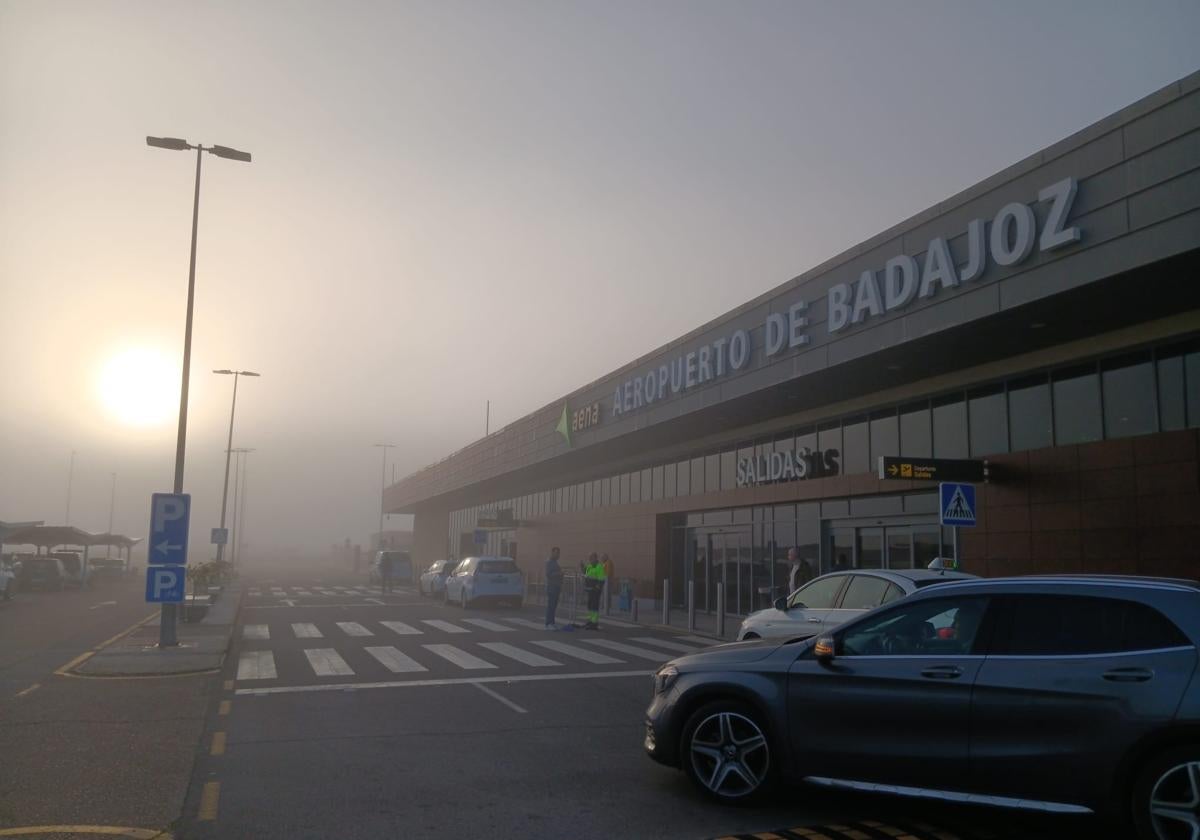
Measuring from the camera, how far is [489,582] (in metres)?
30.4

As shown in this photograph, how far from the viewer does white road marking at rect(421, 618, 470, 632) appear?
2172 centimetres

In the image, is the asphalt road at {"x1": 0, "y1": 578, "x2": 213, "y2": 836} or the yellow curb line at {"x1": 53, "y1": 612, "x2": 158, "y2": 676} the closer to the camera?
the asphalt road at {"x1": 0, "y1": 578, "x2": 213, "y2": 836}

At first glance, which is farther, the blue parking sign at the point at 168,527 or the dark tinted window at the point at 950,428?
the dark tinted window at the point at 950,428

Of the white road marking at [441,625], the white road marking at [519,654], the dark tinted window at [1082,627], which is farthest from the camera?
the white road marking at [441,625]

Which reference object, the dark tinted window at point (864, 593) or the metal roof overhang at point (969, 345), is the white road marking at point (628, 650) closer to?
the dark tinted window at point (864, 593)

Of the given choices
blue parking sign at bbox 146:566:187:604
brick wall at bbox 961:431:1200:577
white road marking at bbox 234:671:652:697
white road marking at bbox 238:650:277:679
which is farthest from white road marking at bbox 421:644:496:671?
brick wall at bbox 961:431:1200:577

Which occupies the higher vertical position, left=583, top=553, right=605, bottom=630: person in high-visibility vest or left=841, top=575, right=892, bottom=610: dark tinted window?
left=841, top=575, right=892, bottom=610: dark tinted window

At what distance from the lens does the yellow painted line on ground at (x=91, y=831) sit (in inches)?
242

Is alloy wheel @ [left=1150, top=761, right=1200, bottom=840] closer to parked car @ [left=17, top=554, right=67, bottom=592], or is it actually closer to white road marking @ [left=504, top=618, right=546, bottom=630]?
white road marking @ [left=504, top=618, right=546, bottom=630]

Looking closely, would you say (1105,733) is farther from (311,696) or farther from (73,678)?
(73,678)

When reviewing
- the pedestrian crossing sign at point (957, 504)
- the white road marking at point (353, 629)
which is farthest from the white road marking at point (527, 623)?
the pedestrian crossing sign at point (957, 504)

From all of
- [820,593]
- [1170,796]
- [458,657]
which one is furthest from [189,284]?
[1170,796]

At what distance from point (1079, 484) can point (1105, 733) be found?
38.7 ft

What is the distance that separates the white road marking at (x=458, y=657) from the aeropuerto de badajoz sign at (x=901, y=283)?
30.2ft
